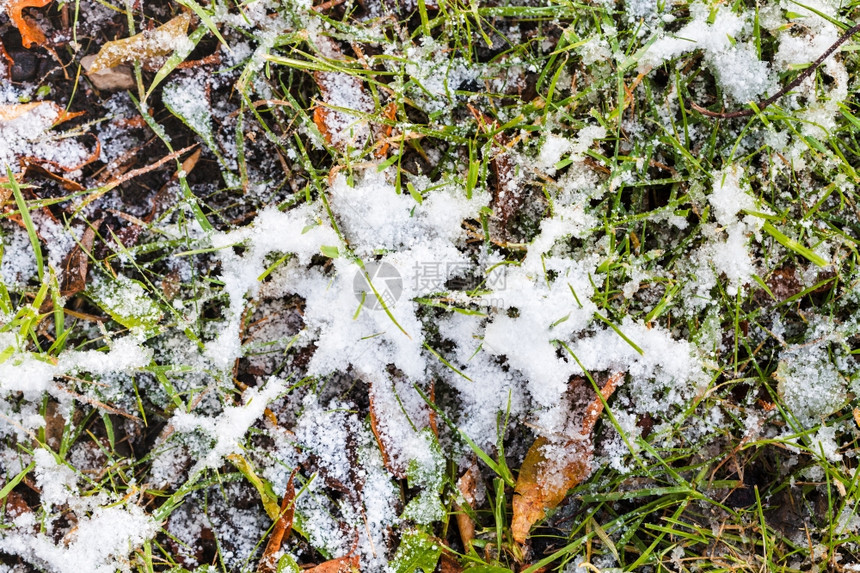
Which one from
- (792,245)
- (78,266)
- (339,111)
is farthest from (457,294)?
(78,266)

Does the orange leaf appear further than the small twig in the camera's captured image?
Yes

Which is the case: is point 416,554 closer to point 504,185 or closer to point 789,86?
point 504,185

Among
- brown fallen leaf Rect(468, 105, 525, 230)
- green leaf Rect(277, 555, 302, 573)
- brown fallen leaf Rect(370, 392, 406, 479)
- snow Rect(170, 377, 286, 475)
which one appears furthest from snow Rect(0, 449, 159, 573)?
brown fallen leaf Rect(468, 105, 525, 230)

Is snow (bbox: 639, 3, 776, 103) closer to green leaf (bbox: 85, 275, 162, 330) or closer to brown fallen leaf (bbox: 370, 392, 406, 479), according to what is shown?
brown fallen leaf (bbox: 370, 392, 406, 479)

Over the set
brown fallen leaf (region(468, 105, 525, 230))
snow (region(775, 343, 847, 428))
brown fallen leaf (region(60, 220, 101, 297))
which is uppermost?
brown fallen leaf (region(468, 105, 525, 230))

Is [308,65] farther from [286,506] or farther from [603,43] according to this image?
[286,506]

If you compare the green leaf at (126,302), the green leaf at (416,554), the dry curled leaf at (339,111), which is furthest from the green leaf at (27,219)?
the green leaf at (416,554)

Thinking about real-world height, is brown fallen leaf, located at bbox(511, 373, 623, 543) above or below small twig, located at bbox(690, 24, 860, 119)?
below

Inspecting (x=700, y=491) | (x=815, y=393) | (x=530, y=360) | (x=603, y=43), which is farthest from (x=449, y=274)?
(x=815, y=393)
